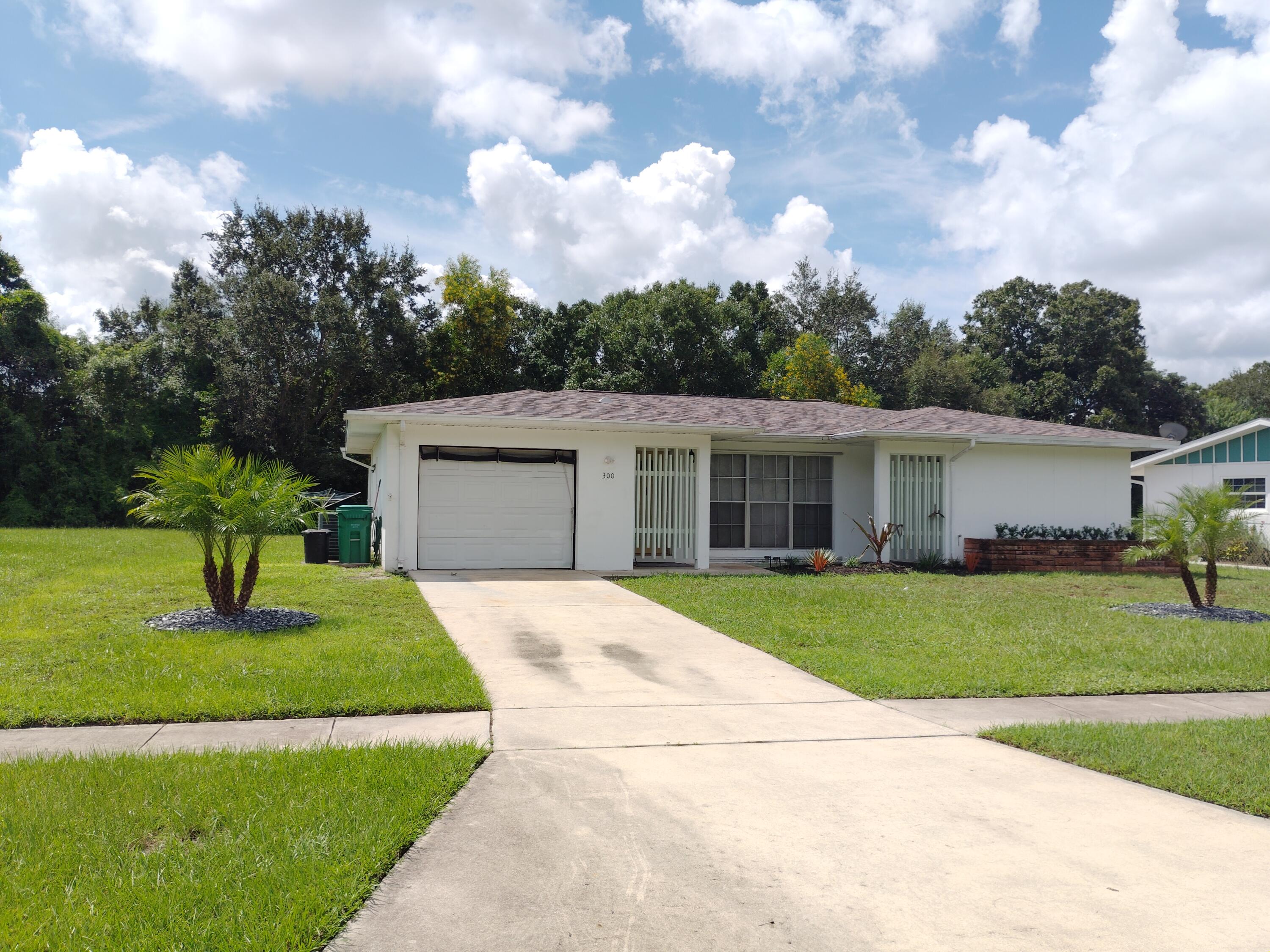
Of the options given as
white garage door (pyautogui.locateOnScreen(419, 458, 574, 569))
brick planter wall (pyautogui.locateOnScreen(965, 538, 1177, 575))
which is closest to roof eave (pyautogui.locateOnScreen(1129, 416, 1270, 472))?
brick planter wall (pyautogui.locateOnScreen(965, 538, 1177, 575))

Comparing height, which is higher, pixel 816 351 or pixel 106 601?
pixel 816 351

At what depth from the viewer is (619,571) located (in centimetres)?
1537

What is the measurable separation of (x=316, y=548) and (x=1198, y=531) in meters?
14.3

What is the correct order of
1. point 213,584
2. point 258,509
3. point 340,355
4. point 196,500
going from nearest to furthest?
point 196,500 → point 258,509 → point 213,584 → point 340,355

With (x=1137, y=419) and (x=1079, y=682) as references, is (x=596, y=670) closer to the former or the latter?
(x=1079, y=682)

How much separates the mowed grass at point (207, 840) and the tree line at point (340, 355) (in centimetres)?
2495

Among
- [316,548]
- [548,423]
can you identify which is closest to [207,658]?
[548,423]

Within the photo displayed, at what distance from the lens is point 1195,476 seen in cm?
2381

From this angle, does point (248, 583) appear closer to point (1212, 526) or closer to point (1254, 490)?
point (1212, 526)

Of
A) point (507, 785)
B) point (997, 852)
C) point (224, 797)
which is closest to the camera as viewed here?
point (997, 852)

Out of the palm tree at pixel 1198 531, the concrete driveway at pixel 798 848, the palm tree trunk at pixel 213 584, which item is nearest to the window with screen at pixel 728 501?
the palm tree at pixel 1198 531

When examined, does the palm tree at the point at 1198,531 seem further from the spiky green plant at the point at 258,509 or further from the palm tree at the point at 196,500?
the palm tree at the point at 196,500

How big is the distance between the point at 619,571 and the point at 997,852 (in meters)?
11.8

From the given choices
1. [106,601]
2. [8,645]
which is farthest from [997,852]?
[106,601]
